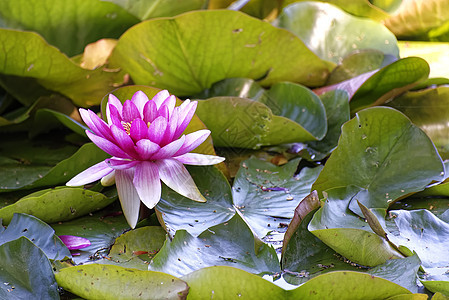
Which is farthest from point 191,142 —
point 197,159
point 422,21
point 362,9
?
point 422,21

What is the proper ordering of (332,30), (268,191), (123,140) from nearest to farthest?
(123,140) → (268,191) → (332,30)

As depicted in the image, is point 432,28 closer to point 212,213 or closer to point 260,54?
point 260,54

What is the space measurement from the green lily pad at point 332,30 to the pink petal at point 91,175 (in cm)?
63

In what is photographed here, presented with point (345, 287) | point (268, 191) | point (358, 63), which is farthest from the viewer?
point (358, 63)

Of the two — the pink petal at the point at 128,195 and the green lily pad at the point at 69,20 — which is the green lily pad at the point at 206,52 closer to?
the green lily pad at the point at 69,20

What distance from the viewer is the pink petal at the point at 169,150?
0.62 m

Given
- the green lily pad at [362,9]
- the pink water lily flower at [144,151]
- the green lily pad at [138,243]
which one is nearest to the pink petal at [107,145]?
the pink water lily flower at [144,151]

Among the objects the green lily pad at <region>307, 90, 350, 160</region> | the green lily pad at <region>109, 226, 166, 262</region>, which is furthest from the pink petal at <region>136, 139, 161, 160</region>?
the green lily pad at <region>307, 90, 350, 160</region>

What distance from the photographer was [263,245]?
58 centimetres

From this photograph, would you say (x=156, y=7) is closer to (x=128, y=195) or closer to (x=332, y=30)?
(x=332, y=30)

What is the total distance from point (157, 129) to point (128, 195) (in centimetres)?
10

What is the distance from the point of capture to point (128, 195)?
0.64m

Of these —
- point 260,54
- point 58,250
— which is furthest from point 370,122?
point 58,250

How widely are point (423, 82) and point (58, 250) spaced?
71 centimetres
